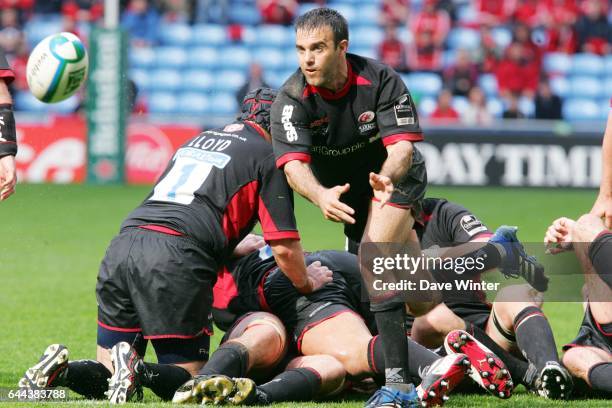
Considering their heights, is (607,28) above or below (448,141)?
above

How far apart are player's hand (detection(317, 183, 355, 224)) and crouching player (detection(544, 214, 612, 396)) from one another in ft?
4.16

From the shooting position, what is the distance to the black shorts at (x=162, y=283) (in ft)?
16.9

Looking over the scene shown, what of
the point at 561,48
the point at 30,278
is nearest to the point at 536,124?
the point at 561,48

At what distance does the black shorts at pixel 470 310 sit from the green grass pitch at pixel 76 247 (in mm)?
624

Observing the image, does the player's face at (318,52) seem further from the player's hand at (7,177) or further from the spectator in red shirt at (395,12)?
the spectator in red shirt at (395,12)

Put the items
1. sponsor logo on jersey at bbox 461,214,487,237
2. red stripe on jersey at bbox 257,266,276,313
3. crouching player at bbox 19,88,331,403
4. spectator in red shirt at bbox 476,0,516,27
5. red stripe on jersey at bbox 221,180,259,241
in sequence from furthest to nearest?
1. spectator in red shirt at bbox 476,0,516,27
2. sponsor logo on jersey at bbox 461,214,487,237
3. red stripe on jersey at bbox 257,266,276,313
4. red stripe on jersey at bbox 221,180,259,241
5. crouching player at bbox 19,88,331,403

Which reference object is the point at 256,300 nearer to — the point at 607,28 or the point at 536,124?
the point at 536,124

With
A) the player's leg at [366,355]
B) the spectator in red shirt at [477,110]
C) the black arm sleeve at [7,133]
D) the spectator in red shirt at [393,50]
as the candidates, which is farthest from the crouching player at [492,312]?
the spectator in red shirt at [393,50]

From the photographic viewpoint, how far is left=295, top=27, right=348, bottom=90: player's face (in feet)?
17.3

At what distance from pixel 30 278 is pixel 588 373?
19.7 ft

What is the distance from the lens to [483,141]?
57.0 ft

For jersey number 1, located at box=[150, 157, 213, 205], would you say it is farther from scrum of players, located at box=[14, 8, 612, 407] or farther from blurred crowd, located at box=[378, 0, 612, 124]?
blurred crowd, located at box=[378, 0, 612, 124]

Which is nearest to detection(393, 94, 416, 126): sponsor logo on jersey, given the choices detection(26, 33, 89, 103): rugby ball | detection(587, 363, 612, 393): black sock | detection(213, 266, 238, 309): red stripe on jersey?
detection(213, 266, 238, 309): red stripe on jersey

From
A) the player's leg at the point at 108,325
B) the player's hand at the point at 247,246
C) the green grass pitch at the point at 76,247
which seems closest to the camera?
the player's leg at the point at 108,325
